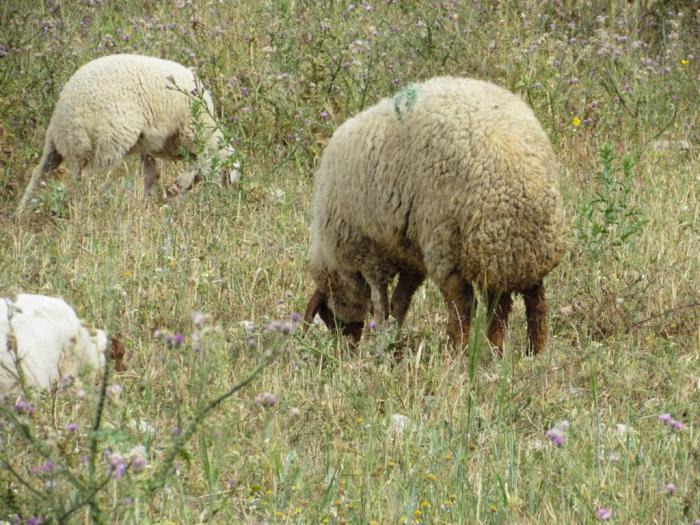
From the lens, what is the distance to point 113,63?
7.82 meters

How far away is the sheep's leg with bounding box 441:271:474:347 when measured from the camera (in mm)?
4754

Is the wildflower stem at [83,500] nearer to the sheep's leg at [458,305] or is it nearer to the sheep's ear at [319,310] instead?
the sheep's leg at [458,305]

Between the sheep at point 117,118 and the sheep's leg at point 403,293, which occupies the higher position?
the sheep at point 117,118

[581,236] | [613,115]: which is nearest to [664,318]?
[581,236]

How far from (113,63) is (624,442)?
5190mm

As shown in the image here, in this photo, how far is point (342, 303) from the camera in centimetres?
574

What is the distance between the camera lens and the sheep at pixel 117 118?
7.50m

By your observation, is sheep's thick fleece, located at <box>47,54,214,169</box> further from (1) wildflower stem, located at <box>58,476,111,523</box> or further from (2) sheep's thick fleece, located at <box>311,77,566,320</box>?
(1) wildflower stem, located at <box>58,476,111,523</box>

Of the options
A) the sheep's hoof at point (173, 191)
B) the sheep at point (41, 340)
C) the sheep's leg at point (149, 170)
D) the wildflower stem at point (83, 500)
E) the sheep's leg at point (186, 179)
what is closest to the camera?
the wildflower stem at point (83, 500)

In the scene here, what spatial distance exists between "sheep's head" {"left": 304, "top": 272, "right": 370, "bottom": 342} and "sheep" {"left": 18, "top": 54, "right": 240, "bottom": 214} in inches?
63.7

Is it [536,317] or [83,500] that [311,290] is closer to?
[536,317]

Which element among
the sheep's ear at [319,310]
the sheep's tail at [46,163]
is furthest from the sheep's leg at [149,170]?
the sheep's ear at [319,310]

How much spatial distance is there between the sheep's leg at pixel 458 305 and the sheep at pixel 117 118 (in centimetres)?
259

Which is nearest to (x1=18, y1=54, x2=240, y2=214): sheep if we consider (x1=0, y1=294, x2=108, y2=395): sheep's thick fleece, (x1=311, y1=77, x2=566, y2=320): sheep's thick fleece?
(x1=311, y1=77, x2=566, y2=320): sheep's thick fleece
